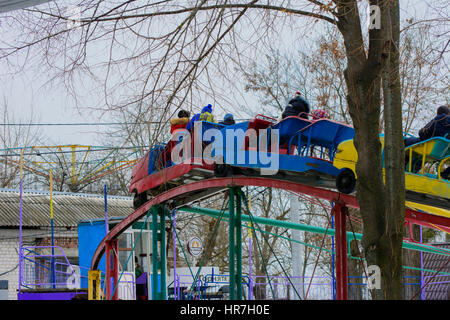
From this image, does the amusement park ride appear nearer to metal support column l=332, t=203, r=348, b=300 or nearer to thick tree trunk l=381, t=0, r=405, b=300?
metal support column l=332, t=203, r=348, b=300

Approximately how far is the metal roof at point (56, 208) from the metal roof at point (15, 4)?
54.3ft

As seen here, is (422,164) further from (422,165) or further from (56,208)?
(56,208)

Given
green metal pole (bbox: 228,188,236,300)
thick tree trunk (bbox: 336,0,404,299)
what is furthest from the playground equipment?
thick tree trunk (bbox: 336,0,404,299)

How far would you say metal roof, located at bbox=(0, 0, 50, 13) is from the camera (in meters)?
8.27

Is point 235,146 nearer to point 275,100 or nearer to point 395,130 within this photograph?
point 395,130

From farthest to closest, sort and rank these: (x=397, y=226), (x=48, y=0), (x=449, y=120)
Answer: (x=449, y=120)
(x=48, y=0)
(x=397, y=226)

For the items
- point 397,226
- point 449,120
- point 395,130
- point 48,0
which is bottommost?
point 397,226

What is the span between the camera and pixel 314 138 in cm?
1097

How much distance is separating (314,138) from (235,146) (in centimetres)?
133

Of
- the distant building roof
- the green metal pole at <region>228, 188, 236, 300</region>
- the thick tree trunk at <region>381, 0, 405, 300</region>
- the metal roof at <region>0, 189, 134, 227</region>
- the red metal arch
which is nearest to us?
the thick tree trunk at <region>381, 0, 405, 300</region>

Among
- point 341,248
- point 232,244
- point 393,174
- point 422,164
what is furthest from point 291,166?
point 393,174

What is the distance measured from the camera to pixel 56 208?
26500 millimetres

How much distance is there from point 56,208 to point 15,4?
1892 centimetres
